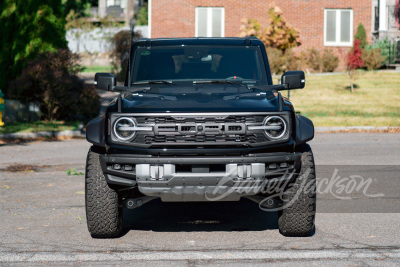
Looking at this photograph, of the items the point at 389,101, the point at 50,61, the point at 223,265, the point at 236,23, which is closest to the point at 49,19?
the point at 50,61

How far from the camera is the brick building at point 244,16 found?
33438 millimetres

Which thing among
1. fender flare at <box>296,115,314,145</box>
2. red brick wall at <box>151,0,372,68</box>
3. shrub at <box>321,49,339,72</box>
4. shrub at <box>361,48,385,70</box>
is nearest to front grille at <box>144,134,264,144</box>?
fender flare at <box>296,115,314,145</box>

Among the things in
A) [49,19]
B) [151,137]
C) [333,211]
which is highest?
[49,19]

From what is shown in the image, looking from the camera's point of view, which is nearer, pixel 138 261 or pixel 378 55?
pixel 138 261

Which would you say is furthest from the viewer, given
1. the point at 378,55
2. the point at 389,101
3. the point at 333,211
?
the point at 378,55

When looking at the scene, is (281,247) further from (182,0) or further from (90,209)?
(182,0)

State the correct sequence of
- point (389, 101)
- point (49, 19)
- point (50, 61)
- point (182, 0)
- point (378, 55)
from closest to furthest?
1. point (50, 61)
2. point (49, 19)
3. point (389, 101)
4. point (378, 55)
5. point (182, 0)

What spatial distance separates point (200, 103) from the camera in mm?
6164

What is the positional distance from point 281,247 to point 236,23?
1112 inches

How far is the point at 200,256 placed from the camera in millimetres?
5777

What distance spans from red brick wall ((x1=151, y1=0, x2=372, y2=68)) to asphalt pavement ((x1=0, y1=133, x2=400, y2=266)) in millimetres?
23252

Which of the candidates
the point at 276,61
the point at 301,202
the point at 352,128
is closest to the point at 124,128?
the point at 301,202

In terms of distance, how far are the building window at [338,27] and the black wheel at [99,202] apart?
95.4 feet

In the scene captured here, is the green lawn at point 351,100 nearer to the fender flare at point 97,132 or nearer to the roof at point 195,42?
the roof at point 195,42
